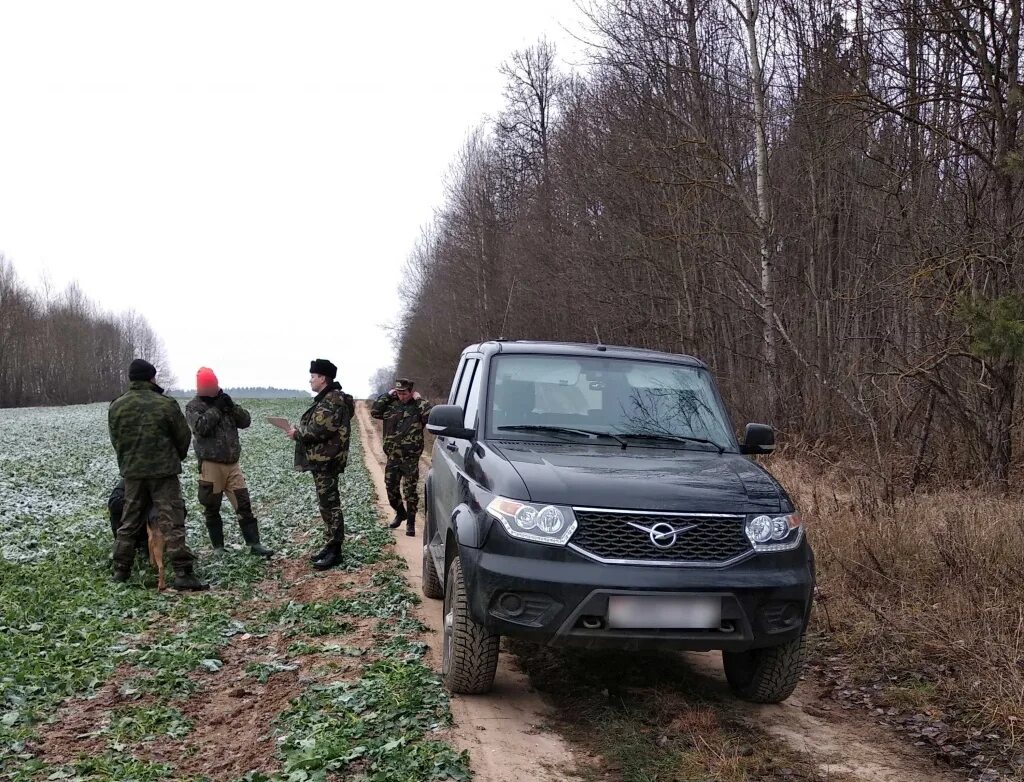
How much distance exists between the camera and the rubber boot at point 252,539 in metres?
10.4

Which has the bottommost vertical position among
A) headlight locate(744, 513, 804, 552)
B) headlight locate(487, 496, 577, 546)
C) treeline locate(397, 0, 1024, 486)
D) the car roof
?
headlight locate(744, 513, 804, 552)

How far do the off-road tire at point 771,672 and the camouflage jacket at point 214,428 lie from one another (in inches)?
252

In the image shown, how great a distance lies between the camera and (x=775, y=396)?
1636cm

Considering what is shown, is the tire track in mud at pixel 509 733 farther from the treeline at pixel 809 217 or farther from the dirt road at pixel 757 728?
the treeline at pixel 809 217

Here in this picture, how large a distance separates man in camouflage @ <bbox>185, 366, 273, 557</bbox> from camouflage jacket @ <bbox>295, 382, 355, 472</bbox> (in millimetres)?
769

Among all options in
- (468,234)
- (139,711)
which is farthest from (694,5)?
(468,234)

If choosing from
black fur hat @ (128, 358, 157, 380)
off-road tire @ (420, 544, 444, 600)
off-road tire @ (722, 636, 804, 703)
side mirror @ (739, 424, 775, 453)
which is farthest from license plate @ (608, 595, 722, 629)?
black fur hat @ (128, 358, 157, 380)

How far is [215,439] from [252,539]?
4.67 feet

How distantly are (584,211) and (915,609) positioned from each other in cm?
1873

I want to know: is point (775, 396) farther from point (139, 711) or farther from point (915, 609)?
point (139, 711)

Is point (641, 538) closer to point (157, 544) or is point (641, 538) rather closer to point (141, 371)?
point (157, 544)

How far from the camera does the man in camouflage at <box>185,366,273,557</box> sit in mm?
9750

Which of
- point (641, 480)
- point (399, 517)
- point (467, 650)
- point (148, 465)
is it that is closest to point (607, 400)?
point (641, 480)

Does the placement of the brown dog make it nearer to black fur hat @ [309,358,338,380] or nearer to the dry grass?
black fur hat @ [309,358,338,380]
